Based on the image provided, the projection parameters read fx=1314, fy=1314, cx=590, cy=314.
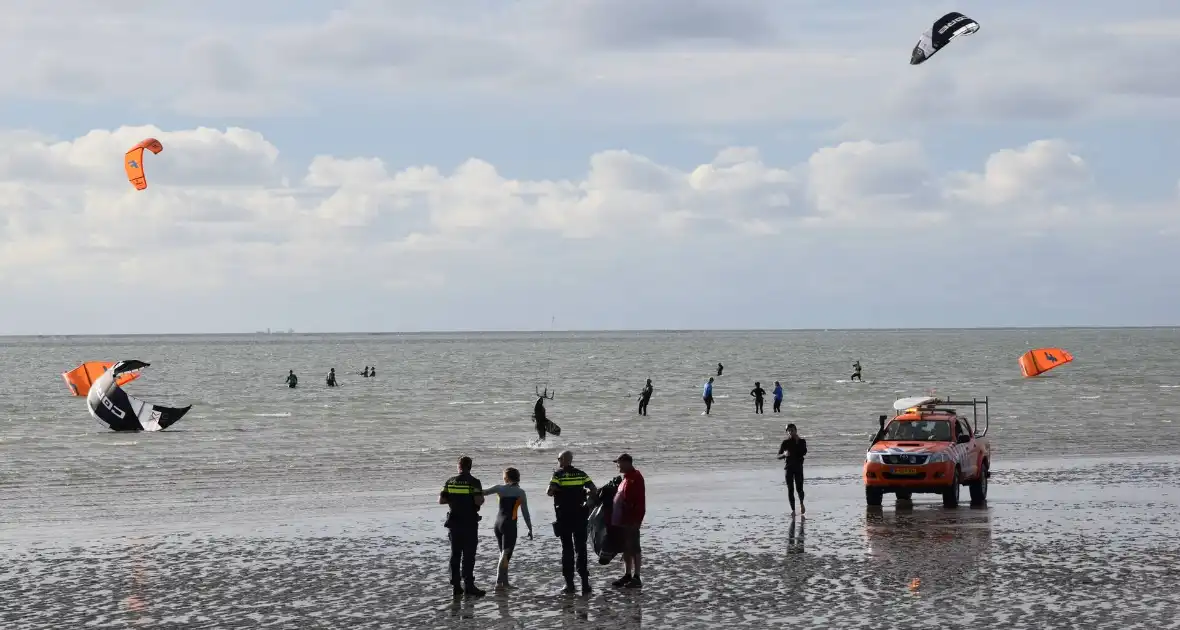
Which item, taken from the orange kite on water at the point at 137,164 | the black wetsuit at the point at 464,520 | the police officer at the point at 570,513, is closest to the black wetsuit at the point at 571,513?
the police officer at the point at 570,513

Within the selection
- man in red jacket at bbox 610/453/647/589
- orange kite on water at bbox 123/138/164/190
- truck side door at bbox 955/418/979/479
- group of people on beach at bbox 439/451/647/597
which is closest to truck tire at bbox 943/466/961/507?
truck side door at bbox 955/418/979/479

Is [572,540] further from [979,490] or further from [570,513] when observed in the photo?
[979,490]

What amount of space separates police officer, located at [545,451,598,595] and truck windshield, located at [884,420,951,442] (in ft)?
34.5

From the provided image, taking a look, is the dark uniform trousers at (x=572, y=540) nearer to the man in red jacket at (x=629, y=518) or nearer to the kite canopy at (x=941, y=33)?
the man in red jacket at (x=629, y=518)

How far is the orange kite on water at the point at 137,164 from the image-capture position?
41344 millimetres

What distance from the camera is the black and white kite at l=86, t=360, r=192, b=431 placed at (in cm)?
4641

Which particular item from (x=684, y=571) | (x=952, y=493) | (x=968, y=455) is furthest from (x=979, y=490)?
(x=684, y=571)

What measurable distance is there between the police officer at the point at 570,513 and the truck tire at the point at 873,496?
8938 millimetres

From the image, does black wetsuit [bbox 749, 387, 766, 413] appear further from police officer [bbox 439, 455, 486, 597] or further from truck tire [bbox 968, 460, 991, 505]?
police officer [bbox 439, 455, 486, 597]

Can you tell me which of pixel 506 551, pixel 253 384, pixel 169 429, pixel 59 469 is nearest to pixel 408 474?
pixel 59 469

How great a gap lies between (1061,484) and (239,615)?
17.6 m

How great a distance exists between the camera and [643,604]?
13469mm

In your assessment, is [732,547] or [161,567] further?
[732,547]

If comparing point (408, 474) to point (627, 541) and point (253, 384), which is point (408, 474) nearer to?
point (627, 541)
